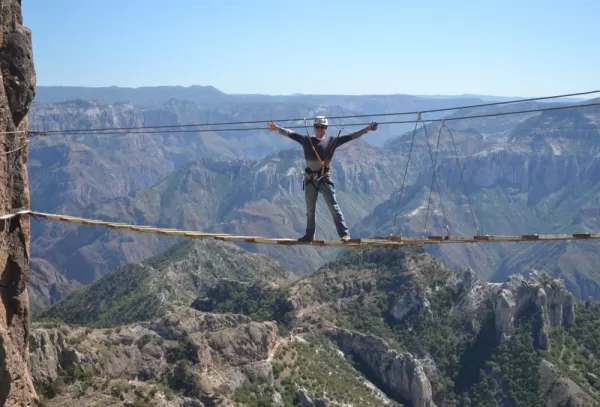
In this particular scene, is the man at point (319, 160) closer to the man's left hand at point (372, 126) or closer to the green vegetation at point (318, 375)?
the man's left hand at point (372, 126)

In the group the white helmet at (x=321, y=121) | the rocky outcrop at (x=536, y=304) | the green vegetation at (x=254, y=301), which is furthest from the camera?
the green vegetation at (x=254, y=301)

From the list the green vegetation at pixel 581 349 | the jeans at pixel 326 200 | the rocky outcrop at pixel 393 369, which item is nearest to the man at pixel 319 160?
the jeans at pixel 326 200

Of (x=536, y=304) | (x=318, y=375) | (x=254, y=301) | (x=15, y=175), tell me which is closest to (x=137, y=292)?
(x=254, y=301)

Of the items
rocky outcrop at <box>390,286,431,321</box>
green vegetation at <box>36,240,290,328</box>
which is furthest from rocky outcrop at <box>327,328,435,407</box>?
green vegetation at <box>36,240,290,328</box>

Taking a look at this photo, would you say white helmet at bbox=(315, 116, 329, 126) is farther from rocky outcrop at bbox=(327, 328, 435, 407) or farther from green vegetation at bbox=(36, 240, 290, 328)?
green vegetation at bbox=(36, 240, 290, 328)

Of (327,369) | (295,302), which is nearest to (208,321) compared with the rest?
(327,369)

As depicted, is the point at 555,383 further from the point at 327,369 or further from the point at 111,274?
the point at 111,274
